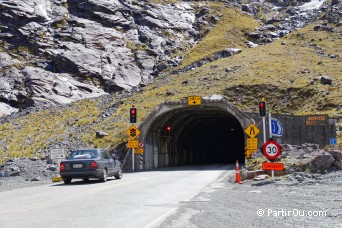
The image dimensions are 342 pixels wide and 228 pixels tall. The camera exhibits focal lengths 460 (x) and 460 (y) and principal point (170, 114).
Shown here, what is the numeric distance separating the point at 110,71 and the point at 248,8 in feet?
113

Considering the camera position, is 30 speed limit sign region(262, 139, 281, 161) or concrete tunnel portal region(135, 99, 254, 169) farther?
concrete tunnel portal region(135, 99, 254, 169)

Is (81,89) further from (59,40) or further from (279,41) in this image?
(279,41)

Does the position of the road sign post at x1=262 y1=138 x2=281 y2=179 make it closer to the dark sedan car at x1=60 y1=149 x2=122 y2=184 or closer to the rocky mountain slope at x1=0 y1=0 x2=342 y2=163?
the dark sedan car at x1=60 y1=149 x2=122 y2=184

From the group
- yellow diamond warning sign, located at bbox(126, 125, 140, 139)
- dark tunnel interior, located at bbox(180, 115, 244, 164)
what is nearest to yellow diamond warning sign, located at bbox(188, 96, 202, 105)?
yellow diamond warning sign, located at bbox(126, 125, 140, 139)

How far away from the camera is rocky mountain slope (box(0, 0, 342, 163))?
141 feet

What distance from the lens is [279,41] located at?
65.3 meters

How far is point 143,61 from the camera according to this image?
210 ft

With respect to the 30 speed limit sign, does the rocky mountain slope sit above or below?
above

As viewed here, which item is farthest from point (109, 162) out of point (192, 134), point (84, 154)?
point (192, 134)

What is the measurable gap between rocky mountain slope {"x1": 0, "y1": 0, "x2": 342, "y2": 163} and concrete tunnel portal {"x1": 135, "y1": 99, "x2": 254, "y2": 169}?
307cm

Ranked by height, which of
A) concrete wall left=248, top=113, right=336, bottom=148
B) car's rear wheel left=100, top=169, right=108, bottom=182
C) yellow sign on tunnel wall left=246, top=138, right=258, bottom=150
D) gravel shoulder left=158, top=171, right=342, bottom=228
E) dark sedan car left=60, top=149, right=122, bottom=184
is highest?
concrete wall left=248, top=113, right=336, bottom=148

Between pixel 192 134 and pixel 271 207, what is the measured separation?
40.7 m

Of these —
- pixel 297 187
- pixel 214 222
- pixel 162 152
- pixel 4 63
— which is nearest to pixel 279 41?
pixel 162 152

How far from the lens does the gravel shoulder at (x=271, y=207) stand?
29.9 feet
